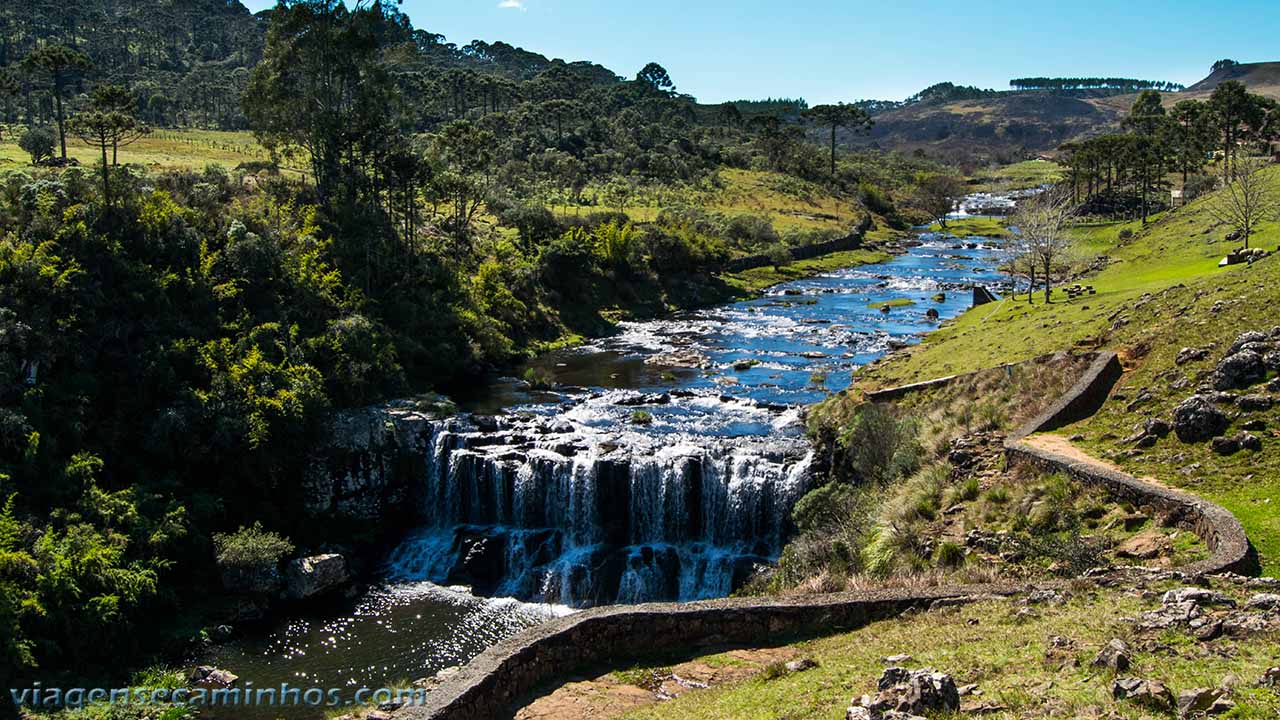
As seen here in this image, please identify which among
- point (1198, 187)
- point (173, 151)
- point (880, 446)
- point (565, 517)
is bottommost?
point (565, 517)

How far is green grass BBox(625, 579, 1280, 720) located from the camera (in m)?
9.88

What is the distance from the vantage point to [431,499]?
34750mm

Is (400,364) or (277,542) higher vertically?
(400,364)

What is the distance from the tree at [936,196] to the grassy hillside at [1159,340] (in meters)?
80.7

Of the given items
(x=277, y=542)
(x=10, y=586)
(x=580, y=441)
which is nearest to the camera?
(x=10, y=586)

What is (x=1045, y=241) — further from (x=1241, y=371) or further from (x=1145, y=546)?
(x=1145, y=546)

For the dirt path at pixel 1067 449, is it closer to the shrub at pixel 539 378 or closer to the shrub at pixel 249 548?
the shrub at pixel 249 548

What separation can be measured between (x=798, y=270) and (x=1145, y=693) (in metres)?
79.2

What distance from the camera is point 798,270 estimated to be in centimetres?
8681

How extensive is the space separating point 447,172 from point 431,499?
1334 inches

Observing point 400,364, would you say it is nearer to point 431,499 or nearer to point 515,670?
point 431,499

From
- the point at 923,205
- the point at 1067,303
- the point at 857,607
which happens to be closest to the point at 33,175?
the point at 857,607

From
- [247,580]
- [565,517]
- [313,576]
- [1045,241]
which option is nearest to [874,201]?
[1045,241]

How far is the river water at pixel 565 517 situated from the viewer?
84.3 feet
